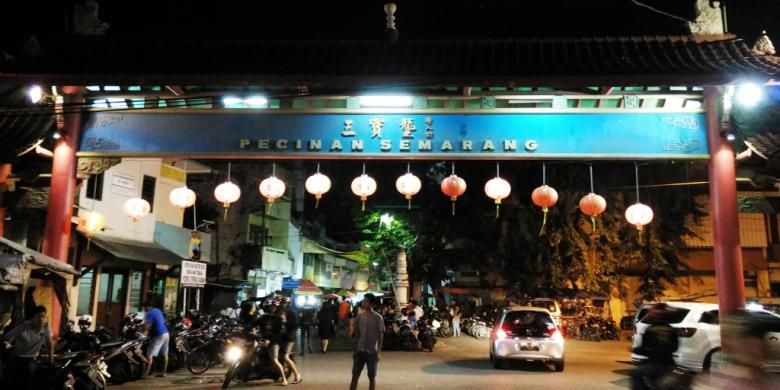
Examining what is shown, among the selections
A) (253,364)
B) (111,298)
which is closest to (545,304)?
(253,364)

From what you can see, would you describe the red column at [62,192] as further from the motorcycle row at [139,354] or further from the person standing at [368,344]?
the person standing at [368,344]

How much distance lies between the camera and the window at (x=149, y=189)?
22.1 m

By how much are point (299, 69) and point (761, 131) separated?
8406mm

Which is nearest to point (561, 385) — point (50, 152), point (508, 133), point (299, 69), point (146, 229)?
point (508, 133)

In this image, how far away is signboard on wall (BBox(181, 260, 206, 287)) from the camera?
15181 mm

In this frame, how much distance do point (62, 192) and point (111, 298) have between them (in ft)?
36.3

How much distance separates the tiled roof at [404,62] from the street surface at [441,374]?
6250mm

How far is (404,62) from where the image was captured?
10.8m

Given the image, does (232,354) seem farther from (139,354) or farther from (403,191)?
(403,191)

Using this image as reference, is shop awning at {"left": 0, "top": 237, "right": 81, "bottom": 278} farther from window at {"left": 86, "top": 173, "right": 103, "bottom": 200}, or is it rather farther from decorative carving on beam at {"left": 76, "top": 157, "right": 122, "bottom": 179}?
window at {"left": 86, "top": 173, "right": 103, "bottom": 200}

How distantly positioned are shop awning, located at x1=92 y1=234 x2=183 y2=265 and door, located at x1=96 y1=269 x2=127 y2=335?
163 centimetres

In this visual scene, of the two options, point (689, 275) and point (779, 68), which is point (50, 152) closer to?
point (779, 68)

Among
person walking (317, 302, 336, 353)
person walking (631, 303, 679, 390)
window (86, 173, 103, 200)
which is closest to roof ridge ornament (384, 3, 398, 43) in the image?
person walking (631, 303, 679, 390)

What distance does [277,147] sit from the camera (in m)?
11.6
